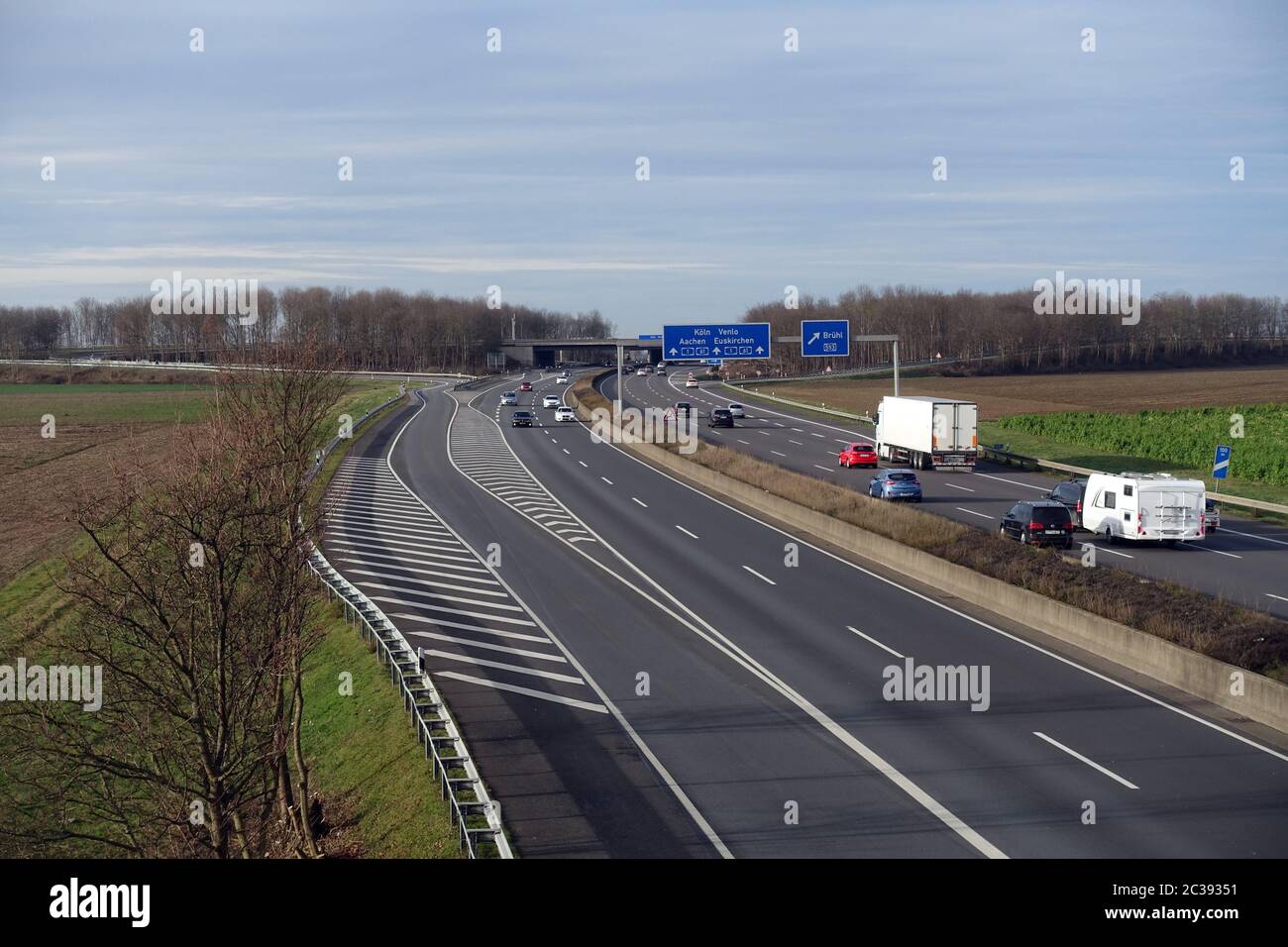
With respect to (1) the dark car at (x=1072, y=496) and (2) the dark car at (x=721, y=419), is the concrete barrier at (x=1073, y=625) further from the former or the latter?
(2) the dark car at (x=721, y=419)

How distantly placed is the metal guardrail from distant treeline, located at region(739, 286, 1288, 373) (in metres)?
122

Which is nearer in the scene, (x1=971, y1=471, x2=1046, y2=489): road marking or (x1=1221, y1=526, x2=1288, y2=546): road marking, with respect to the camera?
(x1=1221, y1=526, x2=1288, y2=546): road marking

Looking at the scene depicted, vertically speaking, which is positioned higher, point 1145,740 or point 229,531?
point 229,531

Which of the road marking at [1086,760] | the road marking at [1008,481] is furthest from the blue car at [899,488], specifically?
the road marking at [1086,760]

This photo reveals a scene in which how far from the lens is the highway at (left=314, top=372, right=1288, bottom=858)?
13680 mm

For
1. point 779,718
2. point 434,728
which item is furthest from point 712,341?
point 434,728

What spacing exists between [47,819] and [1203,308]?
197 meters

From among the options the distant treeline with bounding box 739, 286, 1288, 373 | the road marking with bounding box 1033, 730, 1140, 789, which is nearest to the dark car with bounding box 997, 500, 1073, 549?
the road marking with bounding box 1033, 730, 1140, 789

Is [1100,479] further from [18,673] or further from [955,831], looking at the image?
[18,673]

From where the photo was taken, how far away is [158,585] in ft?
47.6

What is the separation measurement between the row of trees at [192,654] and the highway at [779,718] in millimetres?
3292

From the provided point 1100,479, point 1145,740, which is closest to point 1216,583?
point 1100,479

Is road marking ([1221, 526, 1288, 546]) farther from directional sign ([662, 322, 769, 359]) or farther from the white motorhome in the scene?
directional sign ([662, 322, 769, 359])

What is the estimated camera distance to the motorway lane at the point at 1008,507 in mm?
27453
